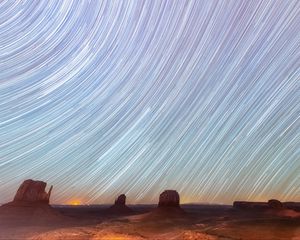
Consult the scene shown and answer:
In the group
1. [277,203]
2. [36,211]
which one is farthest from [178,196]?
[36,211]

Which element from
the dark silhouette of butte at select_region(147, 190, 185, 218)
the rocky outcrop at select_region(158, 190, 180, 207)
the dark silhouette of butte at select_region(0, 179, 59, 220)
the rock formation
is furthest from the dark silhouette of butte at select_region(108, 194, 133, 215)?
the rock formation

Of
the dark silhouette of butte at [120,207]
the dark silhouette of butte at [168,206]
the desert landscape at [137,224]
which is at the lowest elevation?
the desert landscape at [137,224]

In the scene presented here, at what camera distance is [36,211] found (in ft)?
220

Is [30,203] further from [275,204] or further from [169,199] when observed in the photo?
[275,204]

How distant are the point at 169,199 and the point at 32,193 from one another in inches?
1192

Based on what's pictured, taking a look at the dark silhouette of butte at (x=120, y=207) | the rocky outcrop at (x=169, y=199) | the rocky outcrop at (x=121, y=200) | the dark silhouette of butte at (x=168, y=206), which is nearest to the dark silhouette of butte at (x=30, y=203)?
the dark silhouette of butte at (x=168, y=206)

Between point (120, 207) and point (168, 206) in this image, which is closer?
point (168, 206)

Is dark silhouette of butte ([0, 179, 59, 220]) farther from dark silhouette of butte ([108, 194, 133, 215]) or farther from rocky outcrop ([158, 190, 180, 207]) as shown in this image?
dark silhouette of butte ([108, 194, 133, 215])

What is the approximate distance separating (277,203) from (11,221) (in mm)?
63207

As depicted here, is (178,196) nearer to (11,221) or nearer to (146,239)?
(11,221)

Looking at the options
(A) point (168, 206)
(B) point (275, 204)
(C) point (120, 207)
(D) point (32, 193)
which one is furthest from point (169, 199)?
(C) point (120, 207)

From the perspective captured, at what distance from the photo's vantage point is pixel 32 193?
238 feet

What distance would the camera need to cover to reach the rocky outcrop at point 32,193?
71562 mm

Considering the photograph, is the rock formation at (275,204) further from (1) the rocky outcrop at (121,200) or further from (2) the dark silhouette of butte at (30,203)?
(2) the dark silhouette of butte at (30,203)
